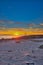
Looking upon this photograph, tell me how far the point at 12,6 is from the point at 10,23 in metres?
0.23

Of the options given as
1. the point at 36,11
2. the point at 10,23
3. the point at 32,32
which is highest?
the point at 36,11

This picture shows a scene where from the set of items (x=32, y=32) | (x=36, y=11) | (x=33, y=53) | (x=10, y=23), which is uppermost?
(x=36, y=11)

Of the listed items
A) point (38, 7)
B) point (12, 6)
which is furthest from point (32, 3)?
point (12, 6)

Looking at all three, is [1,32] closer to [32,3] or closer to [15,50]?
[15,50]

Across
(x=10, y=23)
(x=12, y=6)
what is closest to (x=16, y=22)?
(x=10, y=23)

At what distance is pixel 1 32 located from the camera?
2.21m

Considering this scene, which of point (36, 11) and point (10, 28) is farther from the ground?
point (36, 11)

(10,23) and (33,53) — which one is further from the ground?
(10,23)

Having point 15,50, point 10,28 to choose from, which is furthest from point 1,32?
point 15,50

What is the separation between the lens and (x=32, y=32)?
2227mm

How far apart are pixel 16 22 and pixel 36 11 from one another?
0.32m

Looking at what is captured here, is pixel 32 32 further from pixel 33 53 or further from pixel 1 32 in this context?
pixel 1 32

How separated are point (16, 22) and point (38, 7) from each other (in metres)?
0.37

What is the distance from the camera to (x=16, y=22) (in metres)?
2.21
